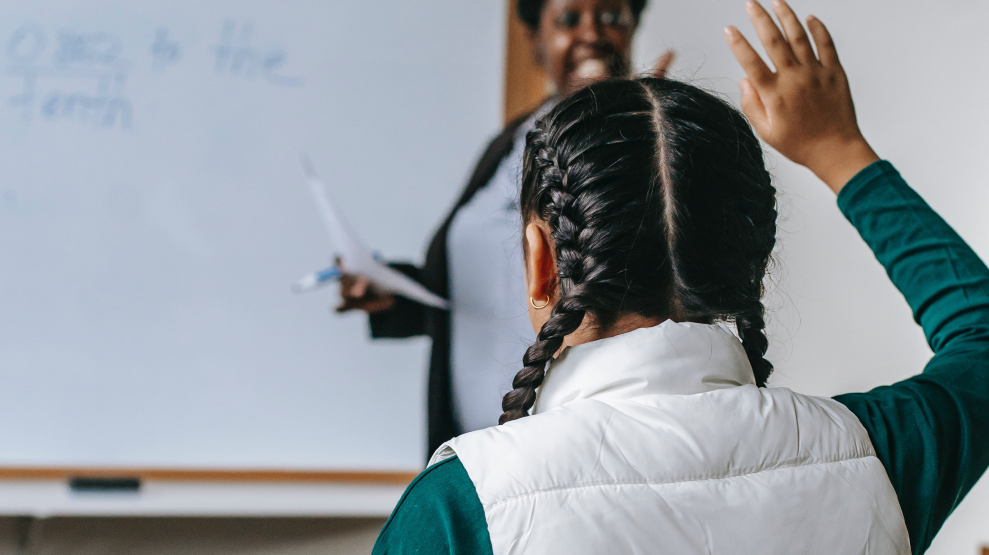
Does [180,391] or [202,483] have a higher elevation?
[180,391]

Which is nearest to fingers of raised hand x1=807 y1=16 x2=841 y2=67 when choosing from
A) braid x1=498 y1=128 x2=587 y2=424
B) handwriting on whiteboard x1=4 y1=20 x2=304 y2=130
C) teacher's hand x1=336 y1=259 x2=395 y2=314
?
braid x1=498 y1=128 x2=587 y2=424

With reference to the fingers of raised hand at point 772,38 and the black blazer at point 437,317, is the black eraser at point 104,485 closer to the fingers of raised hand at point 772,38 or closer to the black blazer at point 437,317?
the black blazer at point 437,317

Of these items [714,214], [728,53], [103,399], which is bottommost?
[103,399]

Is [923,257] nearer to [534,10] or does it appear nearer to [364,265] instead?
[364,265]

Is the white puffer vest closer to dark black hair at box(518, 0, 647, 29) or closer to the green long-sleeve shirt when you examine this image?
the green long-sleeve shirt

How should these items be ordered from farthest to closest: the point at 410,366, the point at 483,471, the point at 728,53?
1. the point at 728,53
2. the point at 410,366
3. the point at 483,471

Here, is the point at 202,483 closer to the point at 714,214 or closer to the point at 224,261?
the point at 224,261

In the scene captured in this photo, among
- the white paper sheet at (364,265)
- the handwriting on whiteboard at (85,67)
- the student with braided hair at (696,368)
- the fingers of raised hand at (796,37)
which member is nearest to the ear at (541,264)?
the student with braided hair at (696,368)

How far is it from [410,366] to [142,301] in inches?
18.3

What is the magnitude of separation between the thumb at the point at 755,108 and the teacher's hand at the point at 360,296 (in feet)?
2.54

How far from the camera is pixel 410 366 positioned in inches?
50.0

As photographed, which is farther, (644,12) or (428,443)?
(644,12)

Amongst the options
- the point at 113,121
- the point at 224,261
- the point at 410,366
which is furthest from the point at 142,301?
the point at 410,366

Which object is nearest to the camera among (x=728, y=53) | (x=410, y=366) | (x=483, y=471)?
(x=483, y=471)
